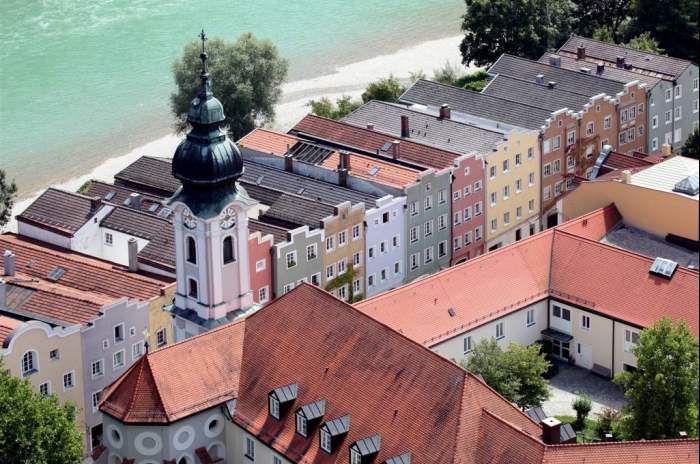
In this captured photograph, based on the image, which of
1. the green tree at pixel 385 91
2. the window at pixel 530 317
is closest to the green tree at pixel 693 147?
the window at pixel 530 317

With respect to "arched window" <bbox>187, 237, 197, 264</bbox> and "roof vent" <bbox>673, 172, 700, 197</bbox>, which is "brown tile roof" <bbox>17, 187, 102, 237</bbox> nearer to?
"arched window" <bbox>187, 237, 197, 264</bbox>

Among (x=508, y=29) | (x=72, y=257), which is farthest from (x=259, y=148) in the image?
(x=508, y=29)

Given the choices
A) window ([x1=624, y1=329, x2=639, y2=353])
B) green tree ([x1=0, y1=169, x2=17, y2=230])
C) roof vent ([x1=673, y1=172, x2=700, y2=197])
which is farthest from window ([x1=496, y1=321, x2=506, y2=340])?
green tree ([x1=0, y1=169, x2=17, y2=230])

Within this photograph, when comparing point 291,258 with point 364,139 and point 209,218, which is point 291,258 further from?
point 209,218

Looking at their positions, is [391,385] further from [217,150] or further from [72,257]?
[72,257]

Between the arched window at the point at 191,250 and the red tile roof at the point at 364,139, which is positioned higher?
the arched window at the point at 191,250

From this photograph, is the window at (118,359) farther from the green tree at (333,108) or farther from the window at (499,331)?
the green tree at (333,108)

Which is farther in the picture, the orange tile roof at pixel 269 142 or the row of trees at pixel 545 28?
the row of trees at pixel 545 28
